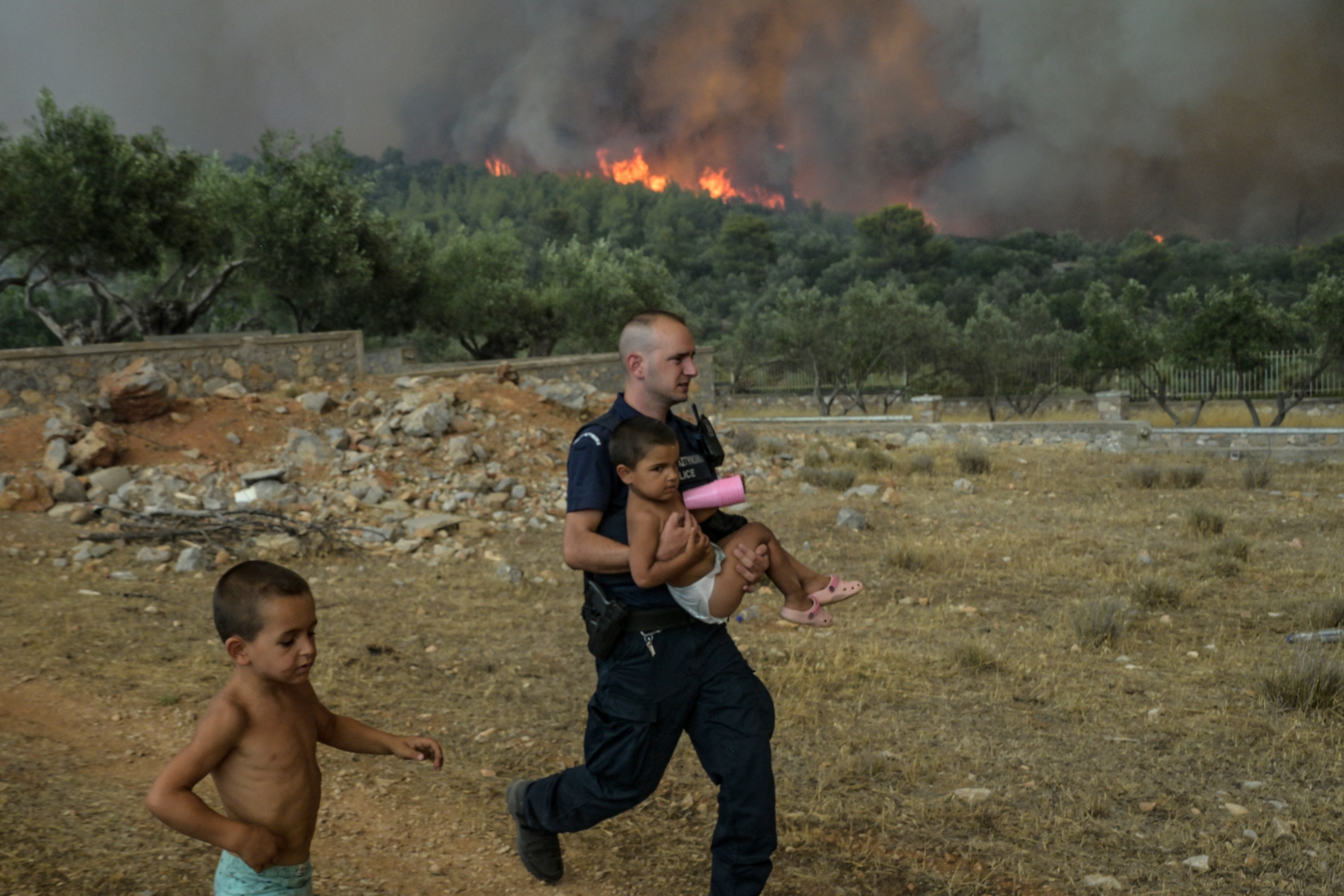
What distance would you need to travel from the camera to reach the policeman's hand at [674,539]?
8.98 feet

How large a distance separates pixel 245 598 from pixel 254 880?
671 mm

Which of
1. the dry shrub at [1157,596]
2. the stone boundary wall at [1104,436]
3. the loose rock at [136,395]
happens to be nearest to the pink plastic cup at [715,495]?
the dry shrub at [1157,596]

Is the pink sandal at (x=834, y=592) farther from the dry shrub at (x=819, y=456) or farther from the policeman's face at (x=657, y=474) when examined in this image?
the dry shrub at (x=819, y=456)

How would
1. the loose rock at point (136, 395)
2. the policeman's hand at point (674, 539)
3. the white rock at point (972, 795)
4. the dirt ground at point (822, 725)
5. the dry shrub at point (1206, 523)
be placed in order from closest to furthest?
the policeman's hand at point (674, 539) → the dirt ground at point (822, 725) → the white rock at point (972, 795) → the dry shrub at point (1206, 523) → the loose rock at point (136, 395)

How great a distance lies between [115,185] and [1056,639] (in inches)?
836

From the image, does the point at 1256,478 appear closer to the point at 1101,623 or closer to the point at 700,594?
the point at 1101,623

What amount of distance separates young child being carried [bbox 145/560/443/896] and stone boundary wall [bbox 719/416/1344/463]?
15060mm

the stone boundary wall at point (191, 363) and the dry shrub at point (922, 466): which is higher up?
the stone boundary wall at point (191, 363)

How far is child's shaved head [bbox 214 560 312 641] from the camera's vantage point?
2.26 m

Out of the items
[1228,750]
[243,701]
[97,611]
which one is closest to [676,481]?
[243,701]

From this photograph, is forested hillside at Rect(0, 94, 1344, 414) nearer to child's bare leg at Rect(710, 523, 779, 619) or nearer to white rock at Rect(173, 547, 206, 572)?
white rock at Rect(173, 547, 206, 572)

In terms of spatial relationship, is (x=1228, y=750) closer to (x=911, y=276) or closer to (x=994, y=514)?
(x=994, y=514)

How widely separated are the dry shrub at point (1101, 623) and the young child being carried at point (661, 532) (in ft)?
15.5

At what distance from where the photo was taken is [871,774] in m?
4.77
